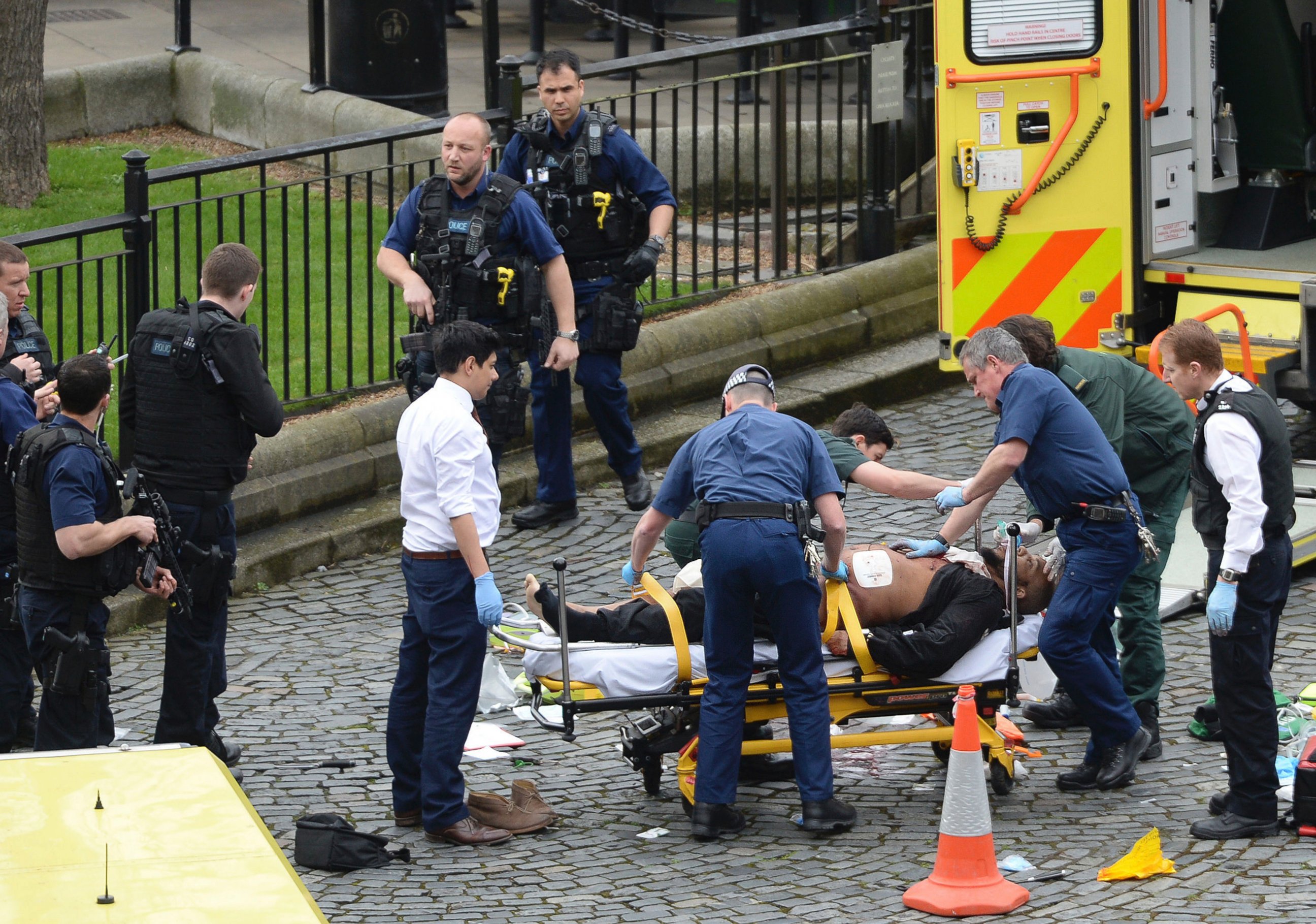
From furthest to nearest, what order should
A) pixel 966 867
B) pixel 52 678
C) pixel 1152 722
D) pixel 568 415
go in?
pixel 568 415 < pixel 1152 722 < pixel 52 678 < pixel 966 867

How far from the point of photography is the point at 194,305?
677cm

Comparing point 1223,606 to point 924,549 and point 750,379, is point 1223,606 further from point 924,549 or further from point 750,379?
point 750,379

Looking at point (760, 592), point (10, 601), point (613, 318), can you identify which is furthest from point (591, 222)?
point (10, 601)

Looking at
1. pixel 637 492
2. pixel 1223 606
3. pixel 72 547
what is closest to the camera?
pixel 1223 606

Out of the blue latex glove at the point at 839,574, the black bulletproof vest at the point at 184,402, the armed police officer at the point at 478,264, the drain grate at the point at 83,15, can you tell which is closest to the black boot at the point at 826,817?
the blue latex glove at the point at 839,574

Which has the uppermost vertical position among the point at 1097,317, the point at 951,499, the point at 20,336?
the point at 20,336

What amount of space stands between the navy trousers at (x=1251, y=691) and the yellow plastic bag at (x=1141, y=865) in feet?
1.20

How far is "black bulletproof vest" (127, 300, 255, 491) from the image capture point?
21.8 ft

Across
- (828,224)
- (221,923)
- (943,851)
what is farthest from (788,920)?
(828,224)

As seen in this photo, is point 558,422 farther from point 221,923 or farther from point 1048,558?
point 221,923

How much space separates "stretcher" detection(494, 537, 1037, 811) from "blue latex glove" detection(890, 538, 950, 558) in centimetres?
30

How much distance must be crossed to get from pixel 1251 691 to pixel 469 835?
2.60m

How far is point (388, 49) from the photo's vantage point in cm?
1320

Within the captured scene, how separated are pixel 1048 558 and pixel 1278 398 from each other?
10.4 ft
